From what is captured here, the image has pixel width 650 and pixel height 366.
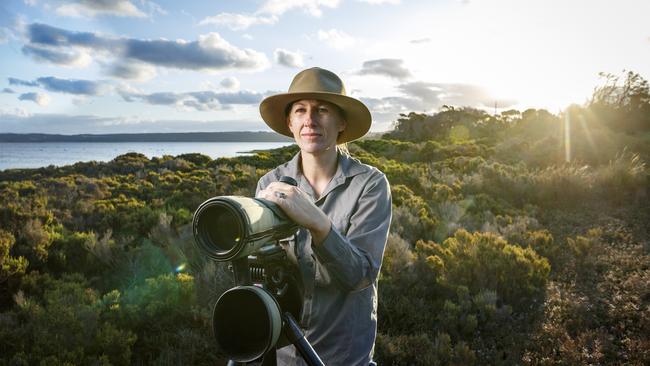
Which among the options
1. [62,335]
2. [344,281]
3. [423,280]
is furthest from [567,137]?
[344,281]

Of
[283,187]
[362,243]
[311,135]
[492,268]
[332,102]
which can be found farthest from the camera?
[492,268]

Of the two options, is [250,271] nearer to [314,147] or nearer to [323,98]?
[314,147]

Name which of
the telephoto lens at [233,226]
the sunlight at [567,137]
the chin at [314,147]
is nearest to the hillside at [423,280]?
the chin at [314,147]

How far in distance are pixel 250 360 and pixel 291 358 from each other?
2.04 ft

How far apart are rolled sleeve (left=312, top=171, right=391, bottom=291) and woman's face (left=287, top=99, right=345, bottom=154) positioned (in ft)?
1.03

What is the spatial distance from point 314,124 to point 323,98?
0.52 ft

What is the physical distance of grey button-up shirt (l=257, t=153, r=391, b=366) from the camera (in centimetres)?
181

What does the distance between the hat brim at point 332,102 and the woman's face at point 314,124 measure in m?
0.04

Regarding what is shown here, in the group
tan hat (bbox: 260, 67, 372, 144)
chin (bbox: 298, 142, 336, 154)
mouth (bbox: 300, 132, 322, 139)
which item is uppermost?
tan hat (bbox: 260, 67, 372, 144)

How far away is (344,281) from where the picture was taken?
5.56 ft

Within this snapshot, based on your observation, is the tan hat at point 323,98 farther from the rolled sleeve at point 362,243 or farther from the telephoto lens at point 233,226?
the telephoto lens at point 233,226

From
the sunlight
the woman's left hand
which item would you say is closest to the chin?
the woman's left hand

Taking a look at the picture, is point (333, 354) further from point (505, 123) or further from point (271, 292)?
point (505, 123)

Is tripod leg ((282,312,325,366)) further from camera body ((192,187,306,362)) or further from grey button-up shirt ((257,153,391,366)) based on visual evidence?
grey button-up shirt ((257,153,391,366))
